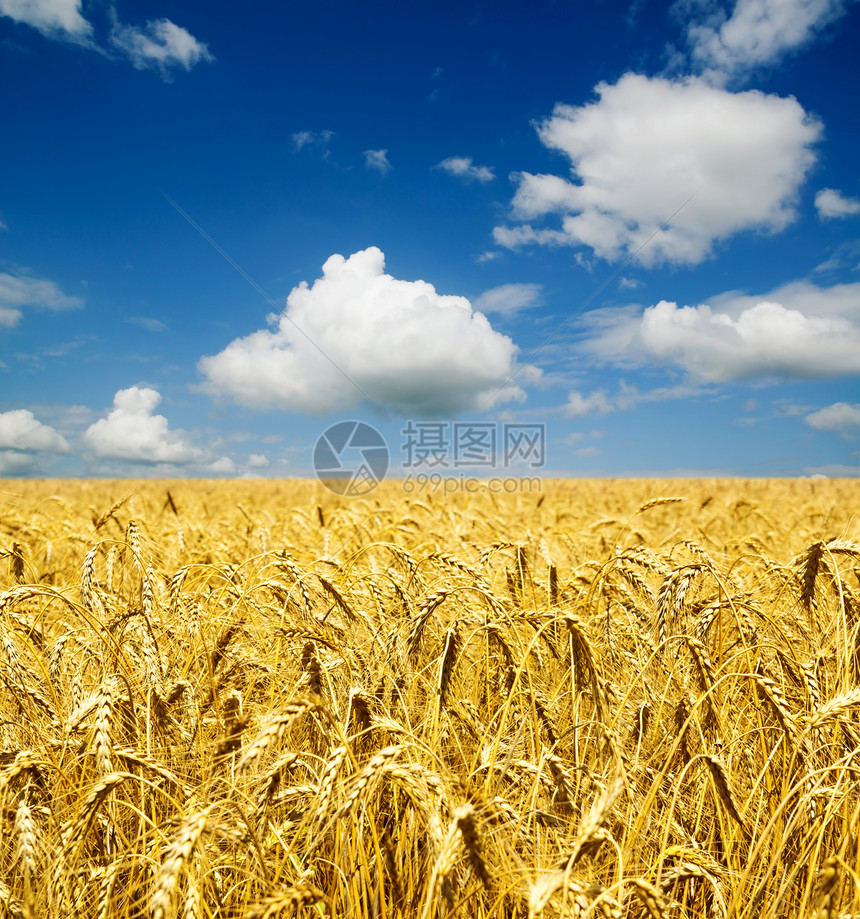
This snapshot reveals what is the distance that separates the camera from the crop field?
55.2 inches

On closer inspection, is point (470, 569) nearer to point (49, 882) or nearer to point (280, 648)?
point (280, 648)

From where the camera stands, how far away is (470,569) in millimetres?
2521

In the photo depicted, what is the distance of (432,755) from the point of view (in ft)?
4.49

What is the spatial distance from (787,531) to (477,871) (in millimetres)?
6645

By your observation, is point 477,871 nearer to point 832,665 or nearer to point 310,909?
point 310,909

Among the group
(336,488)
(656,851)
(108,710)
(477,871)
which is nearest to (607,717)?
(656,851)

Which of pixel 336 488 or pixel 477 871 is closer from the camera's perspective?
pixel 477 871

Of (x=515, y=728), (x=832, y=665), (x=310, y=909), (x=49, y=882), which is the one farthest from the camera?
(x=832, y=665)

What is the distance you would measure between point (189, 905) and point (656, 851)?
1.40m

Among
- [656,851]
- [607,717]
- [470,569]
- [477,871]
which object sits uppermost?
[470,569]

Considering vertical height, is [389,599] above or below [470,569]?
below

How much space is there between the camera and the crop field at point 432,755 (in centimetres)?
140

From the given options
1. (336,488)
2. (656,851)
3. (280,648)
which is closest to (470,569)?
(280,648)

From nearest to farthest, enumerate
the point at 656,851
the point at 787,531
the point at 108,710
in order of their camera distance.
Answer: the point at 108,710 < the point at 656,851 < the point at 787,531
